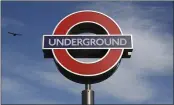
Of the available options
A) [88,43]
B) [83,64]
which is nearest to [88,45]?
[88,43]

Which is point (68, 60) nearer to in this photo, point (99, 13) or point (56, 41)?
point (56, 41)

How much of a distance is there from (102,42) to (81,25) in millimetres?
1011

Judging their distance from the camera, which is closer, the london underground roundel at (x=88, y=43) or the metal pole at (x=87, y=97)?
the metal pole at (x=87, y=97)

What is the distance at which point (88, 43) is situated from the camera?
1553 centimetres

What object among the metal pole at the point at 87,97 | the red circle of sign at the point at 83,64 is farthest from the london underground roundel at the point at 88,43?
the metal pole at the point at 87,97

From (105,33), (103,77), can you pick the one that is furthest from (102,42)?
(103,77)

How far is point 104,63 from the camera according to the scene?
14836 millimetres

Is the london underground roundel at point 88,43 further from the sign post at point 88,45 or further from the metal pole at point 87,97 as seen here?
the metal pole at point 87,97

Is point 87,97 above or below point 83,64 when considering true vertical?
below

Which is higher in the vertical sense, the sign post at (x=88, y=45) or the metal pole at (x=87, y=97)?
the sign post at (x=88, y=45)

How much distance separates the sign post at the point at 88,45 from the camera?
14820mm

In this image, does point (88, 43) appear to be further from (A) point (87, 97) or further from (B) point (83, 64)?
(A) point (87, 97)

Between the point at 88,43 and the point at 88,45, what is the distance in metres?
0.08

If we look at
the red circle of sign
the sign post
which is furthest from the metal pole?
the red circle of sign
